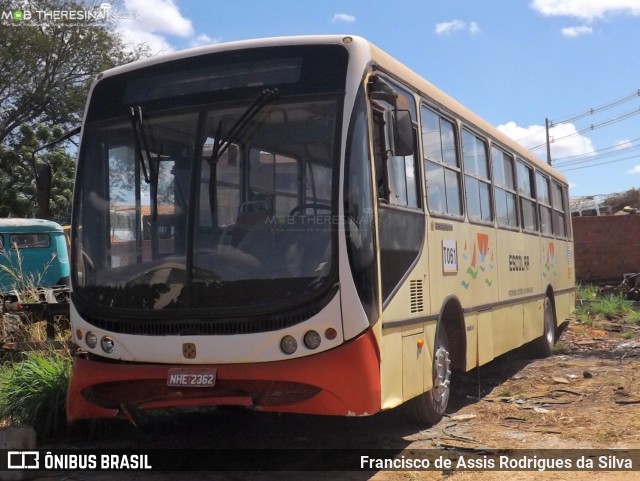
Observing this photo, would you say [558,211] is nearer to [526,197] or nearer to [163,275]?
[526,197]

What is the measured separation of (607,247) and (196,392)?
64.9 feet

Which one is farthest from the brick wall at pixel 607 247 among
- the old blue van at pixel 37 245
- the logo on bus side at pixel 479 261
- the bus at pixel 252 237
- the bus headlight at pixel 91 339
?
the bus headlight at pixel 91 339

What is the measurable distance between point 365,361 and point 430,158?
248 cm

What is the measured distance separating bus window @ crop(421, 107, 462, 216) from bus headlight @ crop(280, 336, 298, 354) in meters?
2.18

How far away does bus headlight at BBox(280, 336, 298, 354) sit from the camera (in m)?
5.43

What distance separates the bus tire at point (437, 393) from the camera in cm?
703

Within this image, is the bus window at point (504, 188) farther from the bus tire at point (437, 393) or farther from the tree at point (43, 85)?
the tree at point (43, 85)

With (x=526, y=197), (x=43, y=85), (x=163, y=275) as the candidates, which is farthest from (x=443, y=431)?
(x=43, y=85)

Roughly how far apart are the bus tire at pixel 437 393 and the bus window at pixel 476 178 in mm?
1619

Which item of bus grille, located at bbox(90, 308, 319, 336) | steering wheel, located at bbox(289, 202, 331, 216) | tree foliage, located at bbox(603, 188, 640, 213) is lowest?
bus grille, located at bbox(90, 308, 319, 336)

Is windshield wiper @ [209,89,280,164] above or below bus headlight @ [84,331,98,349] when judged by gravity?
above

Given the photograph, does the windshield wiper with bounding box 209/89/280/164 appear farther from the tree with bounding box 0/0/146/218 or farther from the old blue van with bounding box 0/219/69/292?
the tree with bounding box 0/0/146/218

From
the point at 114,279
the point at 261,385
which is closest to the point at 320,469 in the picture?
the point at 261,385

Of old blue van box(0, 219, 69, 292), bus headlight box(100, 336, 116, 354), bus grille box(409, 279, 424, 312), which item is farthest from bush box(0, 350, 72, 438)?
old blue van box(0, 219, 69, 292)
